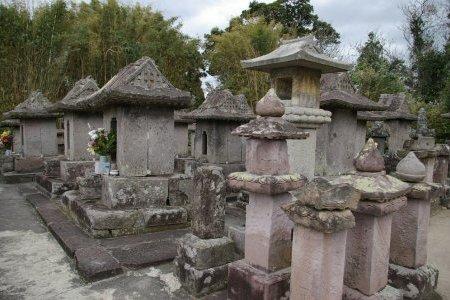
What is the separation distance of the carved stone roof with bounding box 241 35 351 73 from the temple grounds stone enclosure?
0.04 m

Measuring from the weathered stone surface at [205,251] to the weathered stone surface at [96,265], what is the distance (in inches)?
39.6

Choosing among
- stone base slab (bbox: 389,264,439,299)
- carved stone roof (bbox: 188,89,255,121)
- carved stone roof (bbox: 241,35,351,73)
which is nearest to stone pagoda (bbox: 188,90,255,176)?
carved stone roof (bbox: 188,89,255,121)

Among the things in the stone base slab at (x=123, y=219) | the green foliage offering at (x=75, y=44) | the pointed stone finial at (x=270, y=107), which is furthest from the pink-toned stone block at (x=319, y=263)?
the green foliage offering at (x=75, y=44)

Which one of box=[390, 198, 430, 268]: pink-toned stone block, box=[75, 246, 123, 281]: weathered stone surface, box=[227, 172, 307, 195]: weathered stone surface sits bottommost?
box=[75, 246, 123, 281]: weathered stone surface

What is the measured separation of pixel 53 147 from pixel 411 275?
12.6 meters

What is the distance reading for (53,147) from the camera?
42.2 ft

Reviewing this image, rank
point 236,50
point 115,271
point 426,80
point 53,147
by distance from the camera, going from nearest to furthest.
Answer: point 115,271 < point 53,147 < point 236,50 < point 426,80

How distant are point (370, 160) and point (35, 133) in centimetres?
1242

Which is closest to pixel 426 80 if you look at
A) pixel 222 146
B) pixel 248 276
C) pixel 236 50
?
pixel 236 50

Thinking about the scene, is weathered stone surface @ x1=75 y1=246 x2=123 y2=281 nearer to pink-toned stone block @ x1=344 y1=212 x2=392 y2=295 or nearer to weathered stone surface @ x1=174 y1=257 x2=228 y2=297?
weathered stone surface @ x1=174 y1=257 x2=228 y2=297

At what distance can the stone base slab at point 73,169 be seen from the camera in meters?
9.48

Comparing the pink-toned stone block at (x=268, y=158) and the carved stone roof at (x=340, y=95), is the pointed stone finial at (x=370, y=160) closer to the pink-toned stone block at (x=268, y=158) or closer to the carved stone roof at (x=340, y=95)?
the pink-toned stone block at (x=268, y=158)

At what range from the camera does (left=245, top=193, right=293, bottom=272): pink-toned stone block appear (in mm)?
3451

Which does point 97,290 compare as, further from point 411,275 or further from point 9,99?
point 9,99
